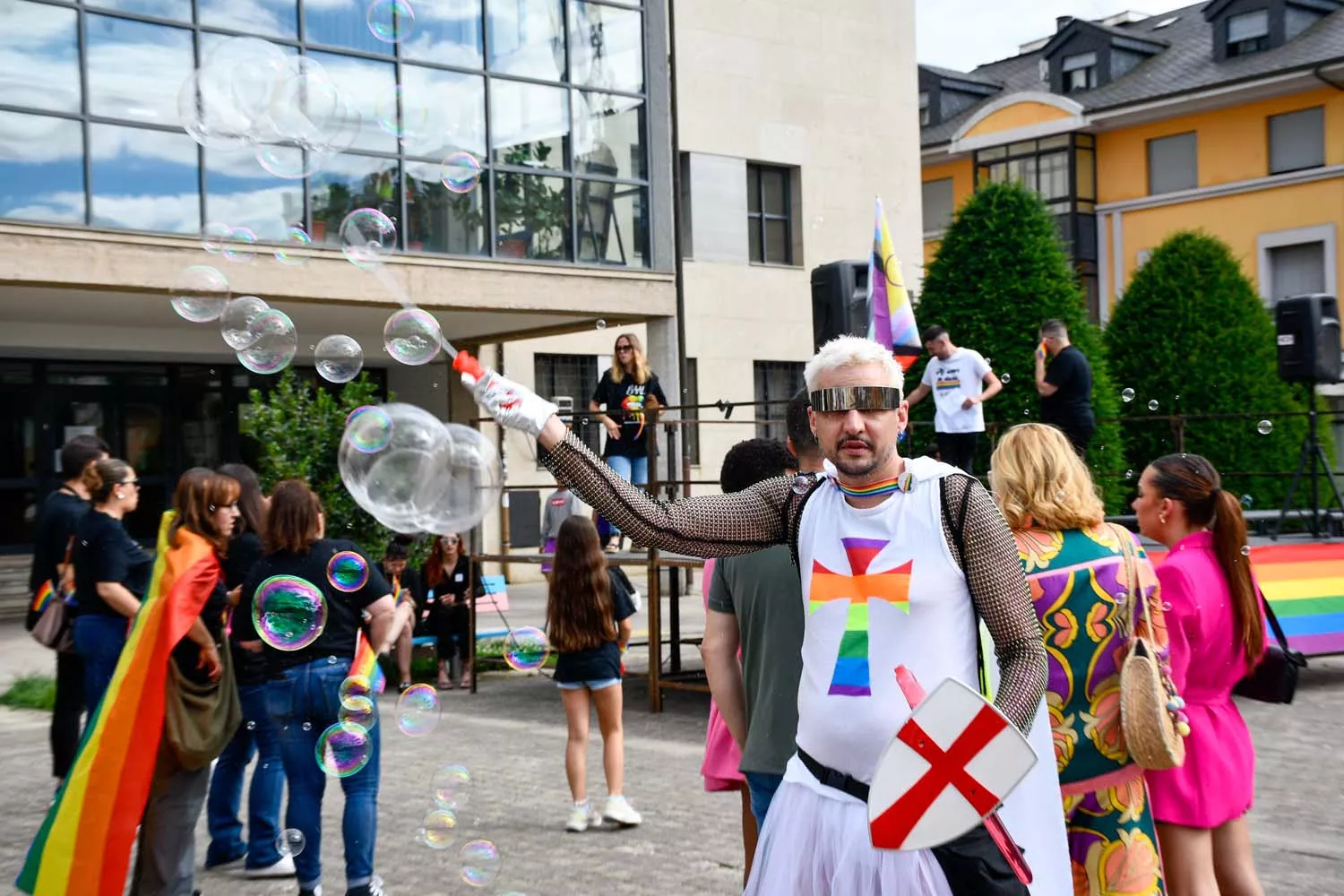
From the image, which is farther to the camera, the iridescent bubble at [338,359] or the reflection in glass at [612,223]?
the reflection in glass at [612,223]

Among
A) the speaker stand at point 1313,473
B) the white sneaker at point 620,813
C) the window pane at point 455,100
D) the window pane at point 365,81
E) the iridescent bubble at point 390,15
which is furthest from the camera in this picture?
the window pane at point 455,100

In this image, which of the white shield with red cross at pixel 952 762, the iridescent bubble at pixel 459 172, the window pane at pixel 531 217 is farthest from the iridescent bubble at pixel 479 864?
the window pane at pixel 531 217

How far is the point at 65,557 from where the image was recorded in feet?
25.1

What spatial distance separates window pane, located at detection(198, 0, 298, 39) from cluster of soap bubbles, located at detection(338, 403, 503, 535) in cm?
1306

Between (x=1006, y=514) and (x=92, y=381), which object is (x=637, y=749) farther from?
(x=92, y=381)

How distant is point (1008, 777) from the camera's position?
2.86 m

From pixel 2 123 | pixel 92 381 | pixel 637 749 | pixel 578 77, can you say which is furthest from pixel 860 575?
pixel 92 381

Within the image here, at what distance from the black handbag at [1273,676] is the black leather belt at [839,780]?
7.04 ft

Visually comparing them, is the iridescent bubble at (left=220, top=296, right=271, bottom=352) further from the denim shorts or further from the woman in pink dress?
the woman in pink dress

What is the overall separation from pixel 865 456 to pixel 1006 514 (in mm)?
1151

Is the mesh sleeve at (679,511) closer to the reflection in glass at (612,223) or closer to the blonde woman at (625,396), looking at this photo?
the blonde woman at (625,396)

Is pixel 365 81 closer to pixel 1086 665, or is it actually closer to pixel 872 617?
pixel 1086 665

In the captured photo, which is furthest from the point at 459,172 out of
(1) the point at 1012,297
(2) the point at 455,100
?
(1) the point at 1012,297

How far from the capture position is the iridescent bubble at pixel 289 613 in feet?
19.1
